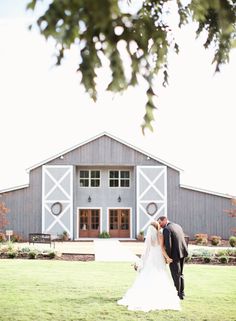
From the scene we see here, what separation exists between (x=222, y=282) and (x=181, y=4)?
873cm

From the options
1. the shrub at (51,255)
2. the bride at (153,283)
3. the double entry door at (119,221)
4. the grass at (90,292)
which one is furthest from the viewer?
the double entry door at (119,221)

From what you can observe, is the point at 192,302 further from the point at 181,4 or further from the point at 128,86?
the point at 128,86

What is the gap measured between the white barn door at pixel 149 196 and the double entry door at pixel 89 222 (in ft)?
8.57

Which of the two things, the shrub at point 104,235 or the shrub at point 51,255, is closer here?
the shrub at point 51,255

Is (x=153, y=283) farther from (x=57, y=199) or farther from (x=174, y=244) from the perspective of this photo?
(x=57, y=199)

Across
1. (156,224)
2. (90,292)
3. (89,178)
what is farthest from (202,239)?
(156,224)

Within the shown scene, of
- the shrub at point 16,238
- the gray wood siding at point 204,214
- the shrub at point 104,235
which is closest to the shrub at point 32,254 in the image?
the shrub at point 16,238

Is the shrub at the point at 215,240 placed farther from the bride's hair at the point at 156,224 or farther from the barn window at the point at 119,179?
the bride's hair at the point at 156,224

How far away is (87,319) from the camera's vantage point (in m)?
8.23

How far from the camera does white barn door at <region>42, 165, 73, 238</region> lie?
31.0 m

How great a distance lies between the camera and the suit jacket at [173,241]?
9.45 m

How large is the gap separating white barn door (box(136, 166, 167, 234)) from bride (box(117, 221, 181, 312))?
872 inches

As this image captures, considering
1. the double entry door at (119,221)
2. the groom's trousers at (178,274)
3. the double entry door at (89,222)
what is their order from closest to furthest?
the groom's trousers at (178,274) → the double entry door at (89,222) → the double entry door at (119,221)

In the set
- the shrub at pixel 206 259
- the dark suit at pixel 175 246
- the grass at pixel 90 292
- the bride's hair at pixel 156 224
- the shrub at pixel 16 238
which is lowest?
the grass at pixel 90 292
